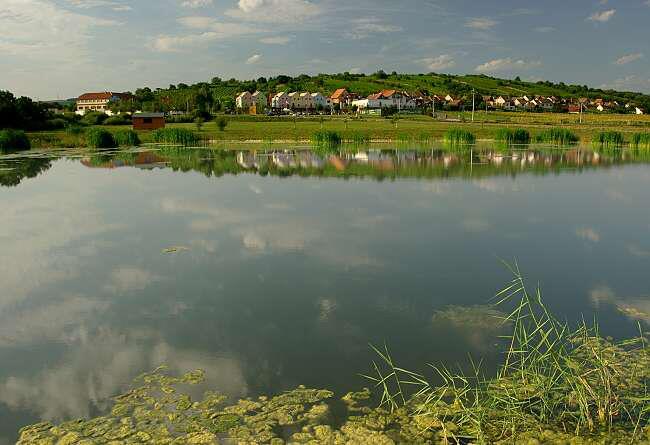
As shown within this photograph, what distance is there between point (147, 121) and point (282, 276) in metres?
67.5

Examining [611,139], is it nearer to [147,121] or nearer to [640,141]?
[640,141]

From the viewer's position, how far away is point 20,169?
3581cm

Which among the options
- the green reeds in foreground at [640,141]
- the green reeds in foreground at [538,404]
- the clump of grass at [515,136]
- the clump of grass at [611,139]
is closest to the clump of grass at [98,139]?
the clump of grass at [515,136]

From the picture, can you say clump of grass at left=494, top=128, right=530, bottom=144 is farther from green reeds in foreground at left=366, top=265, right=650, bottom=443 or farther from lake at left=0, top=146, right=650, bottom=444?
green reeds in foreground at left=366, top=265, right=650, bottom=443

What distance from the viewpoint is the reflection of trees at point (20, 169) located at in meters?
30.5

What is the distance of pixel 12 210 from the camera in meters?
22.0

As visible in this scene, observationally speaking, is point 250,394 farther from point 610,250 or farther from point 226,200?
point 226,200

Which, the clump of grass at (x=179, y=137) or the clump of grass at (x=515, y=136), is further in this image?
the clump of grass at (x=515, y=136)

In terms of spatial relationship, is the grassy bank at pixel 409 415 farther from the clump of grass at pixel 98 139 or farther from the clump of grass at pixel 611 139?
the clump of grass at pixel 611 139

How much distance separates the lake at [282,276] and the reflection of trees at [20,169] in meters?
2.44

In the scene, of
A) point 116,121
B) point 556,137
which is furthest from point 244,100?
point 556,137

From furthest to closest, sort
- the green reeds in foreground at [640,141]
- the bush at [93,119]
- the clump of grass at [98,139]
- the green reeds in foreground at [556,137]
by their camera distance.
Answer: the bush at [93,119], the green reeds in foreground at [556,137], the clump of grass at [98,139], the green reeds in foreground at [640,141]

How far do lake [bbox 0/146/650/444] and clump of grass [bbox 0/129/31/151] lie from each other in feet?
87.4

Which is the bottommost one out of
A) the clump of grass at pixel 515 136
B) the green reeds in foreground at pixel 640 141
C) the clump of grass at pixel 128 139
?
the green reeds in foreground at pixel 640 141
